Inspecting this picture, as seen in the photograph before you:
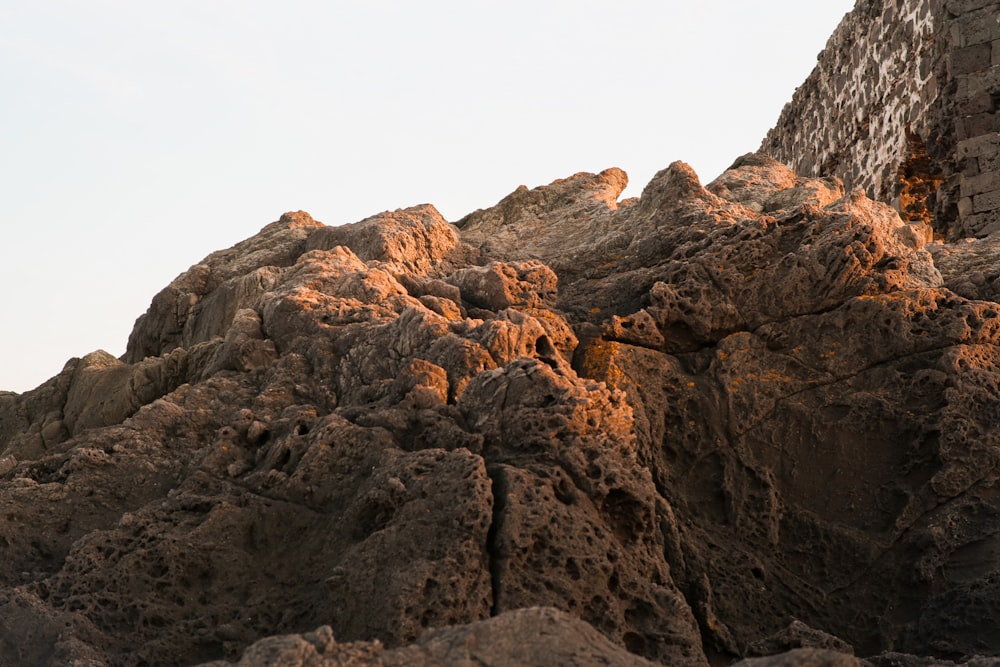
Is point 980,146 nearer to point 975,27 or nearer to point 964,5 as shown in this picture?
point 975,27

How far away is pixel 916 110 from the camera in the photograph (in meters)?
18.2

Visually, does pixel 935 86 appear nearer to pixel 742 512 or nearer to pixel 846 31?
pixel 846 31

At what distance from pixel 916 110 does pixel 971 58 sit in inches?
66.2

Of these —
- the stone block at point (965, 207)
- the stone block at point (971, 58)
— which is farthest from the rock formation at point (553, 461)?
the stone block at point (971, 58)

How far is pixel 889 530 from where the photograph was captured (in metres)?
6.66

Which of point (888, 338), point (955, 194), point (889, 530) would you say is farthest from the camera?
point (955, 194)

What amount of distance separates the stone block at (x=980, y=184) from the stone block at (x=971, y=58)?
1.53 meters

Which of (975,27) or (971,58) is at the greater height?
(975,27)

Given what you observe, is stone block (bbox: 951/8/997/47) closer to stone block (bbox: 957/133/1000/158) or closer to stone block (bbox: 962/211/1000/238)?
stone block (bbox: 957/133/1000/158)

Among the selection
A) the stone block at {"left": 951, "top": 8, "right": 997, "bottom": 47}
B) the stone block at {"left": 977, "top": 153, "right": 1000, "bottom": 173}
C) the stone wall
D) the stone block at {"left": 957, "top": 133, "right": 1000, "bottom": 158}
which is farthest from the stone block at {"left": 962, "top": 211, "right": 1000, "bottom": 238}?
the stone block at {"left": 951, "top": 8, "right": 997, "bottom": 47}

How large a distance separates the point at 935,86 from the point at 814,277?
11.3m

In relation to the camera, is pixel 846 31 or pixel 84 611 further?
pixel 846 31

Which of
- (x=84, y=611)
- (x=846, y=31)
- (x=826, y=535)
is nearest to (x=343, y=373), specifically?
(x=84, y=611)

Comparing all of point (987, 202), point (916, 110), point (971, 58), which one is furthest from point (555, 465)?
point (916, 110)
